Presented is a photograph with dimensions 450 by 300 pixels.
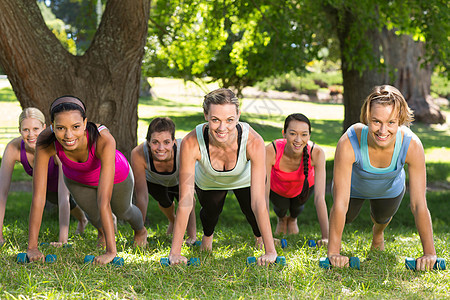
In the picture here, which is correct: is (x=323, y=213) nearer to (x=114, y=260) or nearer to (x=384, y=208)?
(x=384, y=208)

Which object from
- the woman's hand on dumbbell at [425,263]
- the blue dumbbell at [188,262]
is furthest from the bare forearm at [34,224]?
the woman's hand on dumbbell at [425,263]

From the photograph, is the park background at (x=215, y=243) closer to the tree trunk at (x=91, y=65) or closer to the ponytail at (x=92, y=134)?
the tree trunk at (x=91, y=65)

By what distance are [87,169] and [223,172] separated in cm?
Result: 126

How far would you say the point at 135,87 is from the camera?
694 cm

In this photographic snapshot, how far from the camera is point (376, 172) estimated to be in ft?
14.4

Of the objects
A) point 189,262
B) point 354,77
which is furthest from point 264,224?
point 354,77

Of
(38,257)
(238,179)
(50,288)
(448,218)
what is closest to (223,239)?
(238,179)

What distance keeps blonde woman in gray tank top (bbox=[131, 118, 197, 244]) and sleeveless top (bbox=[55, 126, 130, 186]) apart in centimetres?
44

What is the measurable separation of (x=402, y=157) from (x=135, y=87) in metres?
3.94

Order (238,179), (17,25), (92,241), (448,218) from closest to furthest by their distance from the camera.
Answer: (238,179), (92,241), (17,25), (448,218)

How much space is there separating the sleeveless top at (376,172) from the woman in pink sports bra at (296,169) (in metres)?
0.58

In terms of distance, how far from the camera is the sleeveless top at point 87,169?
14.6 ft

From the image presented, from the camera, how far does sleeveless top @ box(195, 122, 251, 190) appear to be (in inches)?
172

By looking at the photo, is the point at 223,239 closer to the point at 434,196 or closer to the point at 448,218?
the point at 448,218
